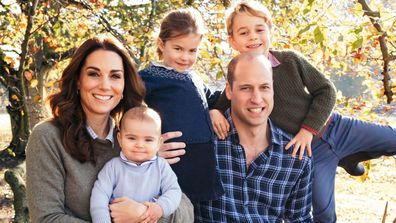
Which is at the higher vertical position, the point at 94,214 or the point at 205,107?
the point at 205,107

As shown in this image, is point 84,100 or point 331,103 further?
point 331,103

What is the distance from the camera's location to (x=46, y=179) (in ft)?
8.80

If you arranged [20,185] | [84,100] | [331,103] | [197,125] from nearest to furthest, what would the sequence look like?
[84,100], [197,125], [331,103], [20,185]

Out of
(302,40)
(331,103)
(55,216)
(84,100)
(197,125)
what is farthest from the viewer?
(302,40)

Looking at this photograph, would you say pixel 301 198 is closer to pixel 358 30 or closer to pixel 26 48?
pixel 358 30

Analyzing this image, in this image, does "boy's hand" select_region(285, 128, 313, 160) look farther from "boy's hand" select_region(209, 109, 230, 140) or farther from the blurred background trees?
the blurred background trees

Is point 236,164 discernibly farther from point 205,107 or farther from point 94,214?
point 94,214

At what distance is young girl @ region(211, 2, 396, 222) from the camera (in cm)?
365

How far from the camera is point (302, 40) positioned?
203 inches

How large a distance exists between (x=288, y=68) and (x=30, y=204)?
6.50 ft

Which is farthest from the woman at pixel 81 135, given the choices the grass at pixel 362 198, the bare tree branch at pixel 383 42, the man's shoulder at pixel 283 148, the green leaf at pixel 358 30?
the grass at pixel 362 198

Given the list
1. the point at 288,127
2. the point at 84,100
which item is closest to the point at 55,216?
the point at 84,100

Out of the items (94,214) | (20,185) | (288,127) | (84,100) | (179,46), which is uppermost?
(179,46)

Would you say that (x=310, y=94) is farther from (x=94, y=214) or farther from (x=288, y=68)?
(x=94, y=214)
